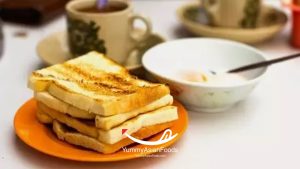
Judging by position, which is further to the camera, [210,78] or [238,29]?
[238,29]

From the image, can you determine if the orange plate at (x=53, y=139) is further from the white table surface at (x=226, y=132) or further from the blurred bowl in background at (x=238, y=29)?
the blurred bowl in background at (x=238, y=29)

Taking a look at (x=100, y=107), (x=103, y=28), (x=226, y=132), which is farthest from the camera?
(x=103, y=28)

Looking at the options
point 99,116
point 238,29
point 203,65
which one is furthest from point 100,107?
point 238,29

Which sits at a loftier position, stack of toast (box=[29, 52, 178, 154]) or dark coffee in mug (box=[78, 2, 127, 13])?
dark coffee in mug (box=[78, 2, 127, 13])

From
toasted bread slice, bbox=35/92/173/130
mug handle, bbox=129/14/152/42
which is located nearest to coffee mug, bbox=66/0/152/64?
mug handle, bbox=129/14/152/42

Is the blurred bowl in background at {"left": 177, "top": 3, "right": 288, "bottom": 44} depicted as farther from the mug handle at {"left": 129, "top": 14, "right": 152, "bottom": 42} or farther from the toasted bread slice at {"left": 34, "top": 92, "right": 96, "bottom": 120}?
the toasted bread slice at {"left": 34, "top": 92, "right": 96, "bottom": 120}

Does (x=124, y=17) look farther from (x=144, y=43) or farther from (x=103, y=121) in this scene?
(x=103, y=121)

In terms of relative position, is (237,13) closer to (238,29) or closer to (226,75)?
(238,29)

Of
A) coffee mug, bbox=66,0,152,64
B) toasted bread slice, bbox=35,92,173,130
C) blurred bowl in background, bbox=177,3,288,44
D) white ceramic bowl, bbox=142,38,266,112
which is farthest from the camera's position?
blurred bowl in background, bbox=177,3,288,44
